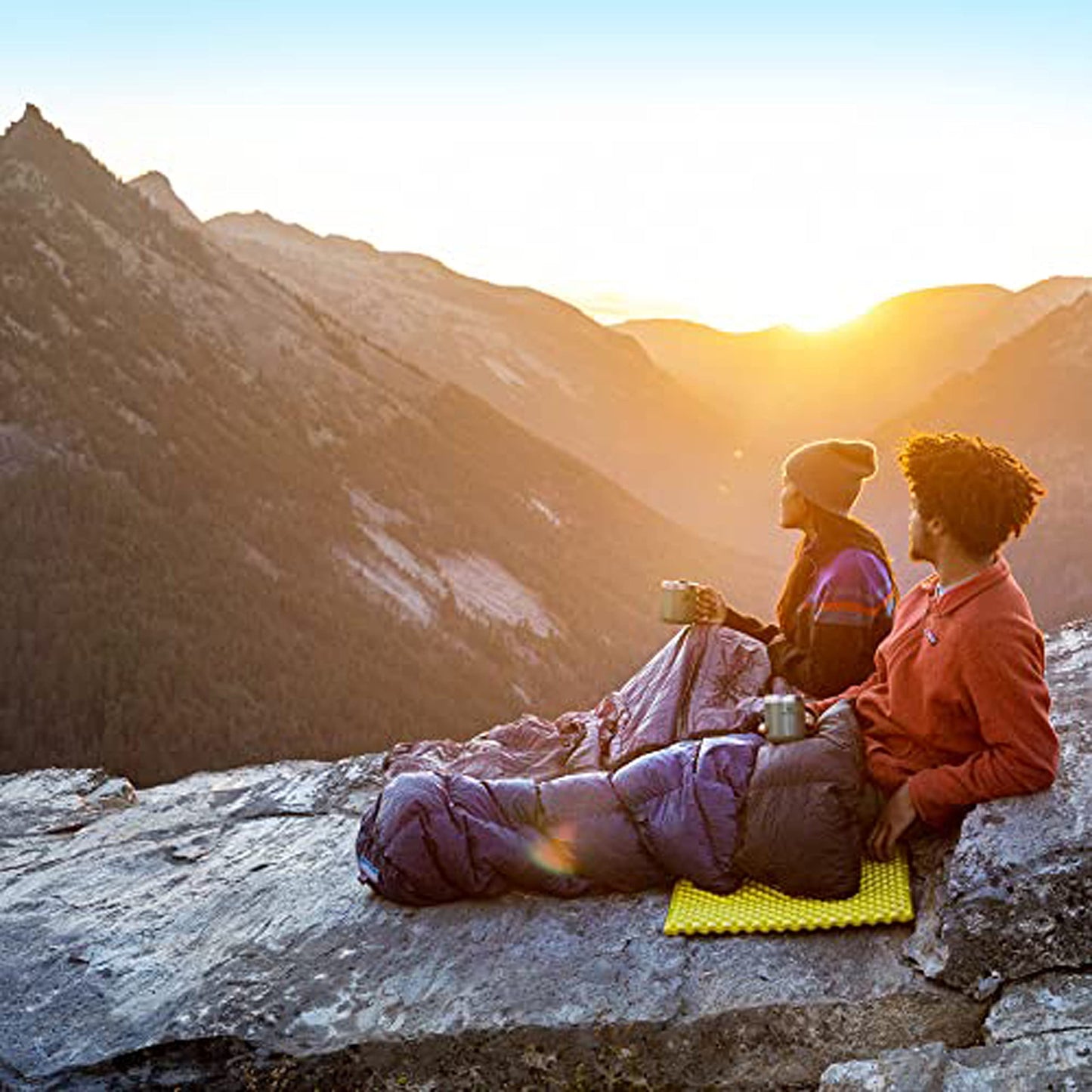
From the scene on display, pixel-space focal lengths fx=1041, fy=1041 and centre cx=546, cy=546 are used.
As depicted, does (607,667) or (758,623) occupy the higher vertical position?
(758,623)

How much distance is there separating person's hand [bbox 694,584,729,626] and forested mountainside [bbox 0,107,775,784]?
33.8 feet

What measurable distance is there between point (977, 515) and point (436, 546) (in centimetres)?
2043

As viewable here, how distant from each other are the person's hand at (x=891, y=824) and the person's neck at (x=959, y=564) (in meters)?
0.75

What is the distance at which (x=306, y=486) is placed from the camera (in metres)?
21.7

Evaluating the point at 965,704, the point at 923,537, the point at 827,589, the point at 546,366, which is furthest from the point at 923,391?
the point at 965,704

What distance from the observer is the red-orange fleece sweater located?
3.32m

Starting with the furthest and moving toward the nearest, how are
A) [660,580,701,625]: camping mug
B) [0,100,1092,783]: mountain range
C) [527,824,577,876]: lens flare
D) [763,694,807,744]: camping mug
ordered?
[0,100,1092,783]: mountain range → [660,580,701,625]: camping mug → [527,824,577,876]: lens flare → [763,694,807,744]: camping mug

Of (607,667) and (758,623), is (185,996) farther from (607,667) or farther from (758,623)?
(607,667)

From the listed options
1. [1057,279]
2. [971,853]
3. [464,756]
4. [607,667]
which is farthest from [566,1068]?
[1057,279]

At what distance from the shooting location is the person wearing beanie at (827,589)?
438cm

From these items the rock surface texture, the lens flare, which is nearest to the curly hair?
the rock surface texture

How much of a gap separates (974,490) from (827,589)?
3.76 feet

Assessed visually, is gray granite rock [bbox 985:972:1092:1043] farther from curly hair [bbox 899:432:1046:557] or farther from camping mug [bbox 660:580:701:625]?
camping mug [bbox 660:580:701:625]

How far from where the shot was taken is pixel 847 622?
14.3 feet
